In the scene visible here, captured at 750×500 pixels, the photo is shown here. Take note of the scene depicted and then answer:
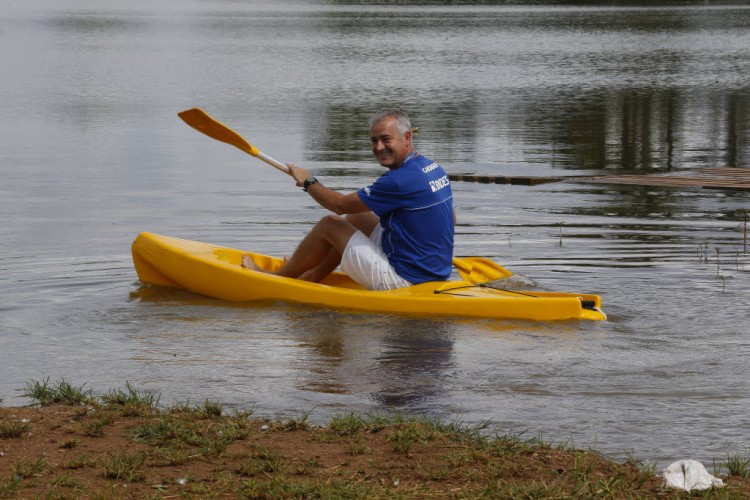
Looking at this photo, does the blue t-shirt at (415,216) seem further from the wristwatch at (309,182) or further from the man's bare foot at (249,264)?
the man's bare foot at (249,264)

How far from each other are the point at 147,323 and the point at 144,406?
2.47 meters

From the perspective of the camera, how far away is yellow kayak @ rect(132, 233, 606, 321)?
7.70m

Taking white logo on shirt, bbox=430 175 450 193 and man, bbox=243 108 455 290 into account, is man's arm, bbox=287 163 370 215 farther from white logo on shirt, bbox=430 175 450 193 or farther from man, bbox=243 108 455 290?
white logo on shirt, bbox=430 175 450 193

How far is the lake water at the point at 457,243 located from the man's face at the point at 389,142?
3.48ft

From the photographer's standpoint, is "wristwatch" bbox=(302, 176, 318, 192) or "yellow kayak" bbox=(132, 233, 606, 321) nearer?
"yellow kayak" bbox=(132, 233, 606, 321)

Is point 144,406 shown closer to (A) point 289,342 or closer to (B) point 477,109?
(A) point 289,342

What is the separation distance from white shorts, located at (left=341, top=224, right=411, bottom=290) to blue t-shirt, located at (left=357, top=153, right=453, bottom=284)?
66 millimetres

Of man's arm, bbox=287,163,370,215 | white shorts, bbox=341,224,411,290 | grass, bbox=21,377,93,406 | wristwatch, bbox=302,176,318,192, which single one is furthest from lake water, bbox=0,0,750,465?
wristwatch, bbox=302,176,318,192

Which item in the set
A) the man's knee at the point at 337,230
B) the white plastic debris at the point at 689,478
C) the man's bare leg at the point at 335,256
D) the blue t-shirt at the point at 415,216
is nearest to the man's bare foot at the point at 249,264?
the man's bare leg at the point at 335,256

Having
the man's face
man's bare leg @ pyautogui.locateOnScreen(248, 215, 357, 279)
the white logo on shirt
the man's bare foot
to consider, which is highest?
the man's face

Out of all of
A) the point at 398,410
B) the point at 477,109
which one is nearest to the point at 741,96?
the point at 477,109

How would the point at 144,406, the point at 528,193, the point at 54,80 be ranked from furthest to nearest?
the point at 54,80 < the point at 528,193 < the point at 144,406

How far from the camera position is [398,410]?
5797 millimetres

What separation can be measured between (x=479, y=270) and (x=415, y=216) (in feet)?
2.81
